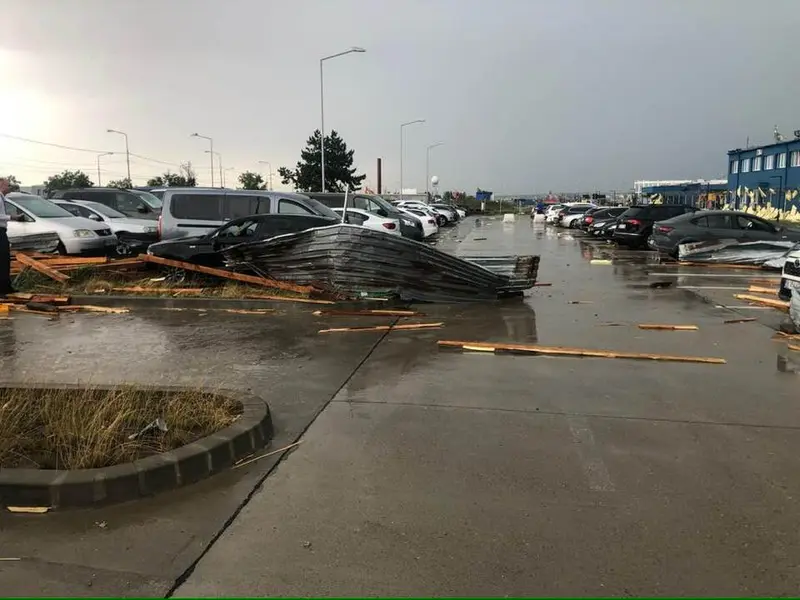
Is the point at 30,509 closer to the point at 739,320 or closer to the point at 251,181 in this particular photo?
the point at 739,320

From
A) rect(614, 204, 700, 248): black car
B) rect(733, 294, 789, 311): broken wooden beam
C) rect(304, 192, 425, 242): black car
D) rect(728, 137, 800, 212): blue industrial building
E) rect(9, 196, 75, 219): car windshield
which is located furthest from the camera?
rect(728, 137, 800, 212): blue industrial building

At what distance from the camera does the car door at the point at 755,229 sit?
18.1m

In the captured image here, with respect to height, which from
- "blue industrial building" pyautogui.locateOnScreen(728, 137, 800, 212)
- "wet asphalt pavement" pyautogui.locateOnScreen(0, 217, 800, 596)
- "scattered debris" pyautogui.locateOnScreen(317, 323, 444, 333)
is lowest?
"wet asphalt pavement" pyautogui.locateOnScreen(0, 217, 800, 596)

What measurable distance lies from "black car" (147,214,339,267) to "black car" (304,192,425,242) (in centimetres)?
877

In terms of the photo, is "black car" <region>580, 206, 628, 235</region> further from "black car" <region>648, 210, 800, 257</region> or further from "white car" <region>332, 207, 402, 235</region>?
"white car" <region>332, 207, 402, 235</region>

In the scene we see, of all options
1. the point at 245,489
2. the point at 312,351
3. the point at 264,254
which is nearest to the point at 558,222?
the point at 264,254

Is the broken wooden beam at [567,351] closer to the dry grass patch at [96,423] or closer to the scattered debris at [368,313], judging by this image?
the scattered debris at [368,313]

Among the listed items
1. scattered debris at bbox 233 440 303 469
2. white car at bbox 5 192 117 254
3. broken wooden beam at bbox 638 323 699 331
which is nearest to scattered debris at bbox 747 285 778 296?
broken wooden beam at bbox 638 323 699 331

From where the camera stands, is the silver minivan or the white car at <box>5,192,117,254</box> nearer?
the white car at <box>5,192,117,254</box>

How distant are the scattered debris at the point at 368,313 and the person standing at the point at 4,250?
17.1 feet

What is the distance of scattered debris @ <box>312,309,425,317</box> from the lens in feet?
33.5

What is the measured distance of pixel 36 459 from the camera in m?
4.24

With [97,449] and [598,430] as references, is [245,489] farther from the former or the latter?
[598,430]

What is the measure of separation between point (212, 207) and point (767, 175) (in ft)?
158
